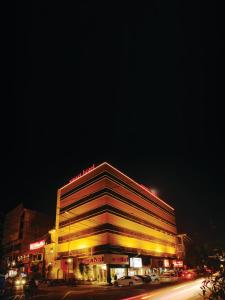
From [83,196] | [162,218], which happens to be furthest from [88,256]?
[162,218]

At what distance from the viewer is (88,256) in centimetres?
5350

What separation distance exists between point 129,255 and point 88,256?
913 cm

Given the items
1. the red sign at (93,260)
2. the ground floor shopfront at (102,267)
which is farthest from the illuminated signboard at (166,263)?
the red sign at (93,260)

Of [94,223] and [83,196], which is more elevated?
[83,196]

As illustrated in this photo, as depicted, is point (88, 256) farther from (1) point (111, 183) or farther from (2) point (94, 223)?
(1) point (111, 183)

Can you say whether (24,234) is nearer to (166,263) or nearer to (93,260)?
(93,260)

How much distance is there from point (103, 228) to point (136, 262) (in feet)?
42.9

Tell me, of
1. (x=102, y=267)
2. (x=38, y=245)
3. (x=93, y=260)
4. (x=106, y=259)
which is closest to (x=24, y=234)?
(x=38, y=245)

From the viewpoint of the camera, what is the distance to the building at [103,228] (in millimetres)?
52219

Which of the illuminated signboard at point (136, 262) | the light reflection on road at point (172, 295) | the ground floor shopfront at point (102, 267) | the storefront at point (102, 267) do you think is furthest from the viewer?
the illuminated signboard at point (136, 262)

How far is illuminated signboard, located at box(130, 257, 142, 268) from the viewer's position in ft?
187

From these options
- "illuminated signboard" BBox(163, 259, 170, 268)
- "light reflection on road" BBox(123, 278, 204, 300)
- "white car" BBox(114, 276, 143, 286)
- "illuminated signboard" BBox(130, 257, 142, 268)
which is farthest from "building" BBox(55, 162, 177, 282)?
"light reflection on road" BBox(123, 278, 204, 300)

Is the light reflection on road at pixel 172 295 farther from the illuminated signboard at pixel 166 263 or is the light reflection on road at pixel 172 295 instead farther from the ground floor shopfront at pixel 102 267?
the illuminated signboard at pixel 166 263

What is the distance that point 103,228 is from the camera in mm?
52312
